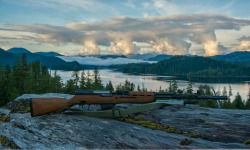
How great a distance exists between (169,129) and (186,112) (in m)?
1.50

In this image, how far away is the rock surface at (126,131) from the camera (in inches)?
224

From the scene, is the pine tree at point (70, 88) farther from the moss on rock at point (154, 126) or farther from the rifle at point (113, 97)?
the moss on rock at point (154, 126)

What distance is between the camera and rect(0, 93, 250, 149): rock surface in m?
5.68

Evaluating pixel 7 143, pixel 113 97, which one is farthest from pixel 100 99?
pixel 7 143

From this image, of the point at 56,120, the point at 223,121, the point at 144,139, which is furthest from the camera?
the point at 56,120

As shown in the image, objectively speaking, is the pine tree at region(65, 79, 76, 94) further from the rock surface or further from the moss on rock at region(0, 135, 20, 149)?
the moss on rock at region(0, 135, 20, 149)

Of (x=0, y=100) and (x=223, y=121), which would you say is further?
(x=0, y=100)

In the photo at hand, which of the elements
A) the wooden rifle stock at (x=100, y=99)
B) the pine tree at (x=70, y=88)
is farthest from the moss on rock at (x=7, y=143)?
the pine tree at (x=70, y=88)

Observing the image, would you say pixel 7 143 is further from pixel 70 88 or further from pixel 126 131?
pixel 70 88

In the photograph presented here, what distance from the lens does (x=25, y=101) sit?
32.8 ft

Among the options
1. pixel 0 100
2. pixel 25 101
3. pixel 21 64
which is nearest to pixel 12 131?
pixel 25 101

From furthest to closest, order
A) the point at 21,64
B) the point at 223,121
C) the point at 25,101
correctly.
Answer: the point at 21,64 → the point at 25,101 → the point at 223,121

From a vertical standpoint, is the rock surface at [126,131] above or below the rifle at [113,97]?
below

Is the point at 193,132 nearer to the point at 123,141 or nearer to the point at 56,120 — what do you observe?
the point at 123,141
